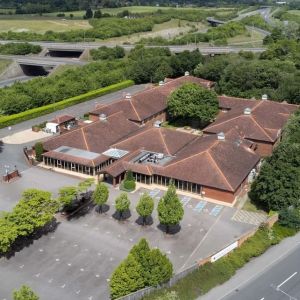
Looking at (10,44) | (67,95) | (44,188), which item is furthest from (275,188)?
(10,44)

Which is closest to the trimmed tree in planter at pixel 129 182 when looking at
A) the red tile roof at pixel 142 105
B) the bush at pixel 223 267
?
the bush at pixel 223 267

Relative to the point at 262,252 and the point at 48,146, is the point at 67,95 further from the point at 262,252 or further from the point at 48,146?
the point at 262,252

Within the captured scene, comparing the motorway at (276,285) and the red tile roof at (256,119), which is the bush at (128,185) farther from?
the motorway at (276,285)

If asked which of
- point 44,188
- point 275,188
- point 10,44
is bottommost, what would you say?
point 10,44

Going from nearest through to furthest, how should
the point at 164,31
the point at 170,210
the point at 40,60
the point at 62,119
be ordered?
the point at 170,210 → the point at 62,119 → the point at 40,60 → the point at 164,31

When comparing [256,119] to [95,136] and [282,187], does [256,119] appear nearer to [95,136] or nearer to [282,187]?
[282,187]

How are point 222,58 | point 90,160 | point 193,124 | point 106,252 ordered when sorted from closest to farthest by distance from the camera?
point 106,252 → point 90,160 → point 193,124 → point 222,58

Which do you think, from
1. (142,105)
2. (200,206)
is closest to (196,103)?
(142,105)
